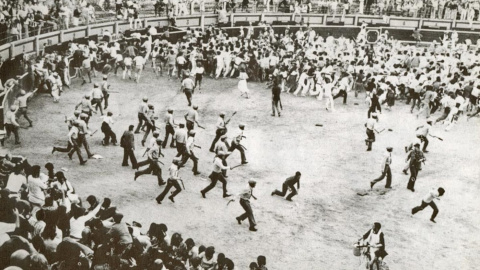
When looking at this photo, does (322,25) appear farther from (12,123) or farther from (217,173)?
(217,173)

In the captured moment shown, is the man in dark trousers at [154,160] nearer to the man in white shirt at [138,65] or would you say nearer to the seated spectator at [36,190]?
the seated spectator at [36,190]

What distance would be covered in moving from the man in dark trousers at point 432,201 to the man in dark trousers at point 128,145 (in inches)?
338

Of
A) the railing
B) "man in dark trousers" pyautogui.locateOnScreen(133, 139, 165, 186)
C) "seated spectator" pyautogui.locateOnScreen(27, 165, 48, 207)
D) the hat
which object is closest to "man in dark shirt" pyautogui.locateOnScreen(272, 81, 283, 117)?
"man in dark trousers" pyautogui.locateOnScreen(133, 139, 165, 186)

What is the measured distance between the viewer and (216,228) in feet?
49.3

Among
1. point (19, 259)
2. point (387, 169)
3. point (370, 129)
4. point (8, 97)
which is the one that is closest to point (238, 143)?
point (387, 169)

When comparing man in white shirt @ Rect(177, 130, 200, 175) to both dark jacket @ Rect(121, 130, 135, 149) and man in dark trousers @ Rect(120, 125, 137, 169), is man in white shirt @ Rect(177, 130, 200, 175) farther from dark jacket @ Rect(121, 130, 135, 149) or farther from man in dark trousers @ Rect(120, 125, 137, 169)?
dark jacket @ Rect(121, 130, 135, 149)

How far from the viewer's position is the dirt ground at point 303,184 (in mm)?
14477

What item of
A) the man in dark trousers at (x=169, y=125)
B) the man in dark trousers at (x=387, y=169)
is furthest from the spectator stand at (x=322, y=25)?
the man in dark trousers at (x=387, y=169)

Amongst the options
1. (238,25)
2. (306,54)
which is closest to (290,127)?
(306,54)

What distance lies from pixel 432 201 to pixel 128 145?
29.8ft

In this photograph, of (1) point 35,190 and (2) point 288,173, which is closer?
(1) point 35,190

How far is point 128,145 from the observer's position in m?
17.6

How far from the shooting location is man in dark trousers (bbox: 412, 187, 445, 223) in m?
15.3

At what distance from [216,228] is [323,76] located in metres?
13.5
